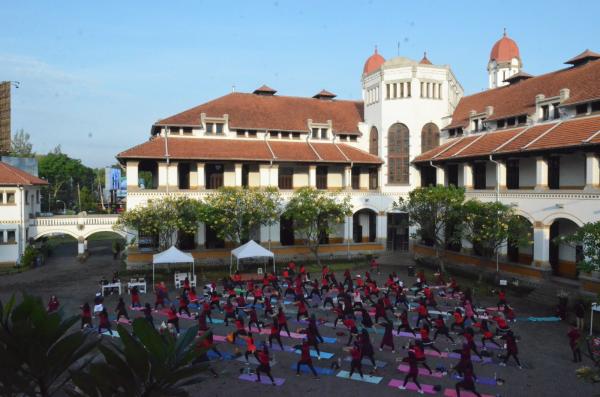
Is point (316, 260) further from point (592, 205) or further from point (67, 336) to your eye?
point (67, 336)

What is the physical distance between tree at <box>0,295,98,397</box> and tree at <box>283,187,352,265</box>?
27692mm

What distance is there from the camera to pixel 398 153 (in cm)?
3819

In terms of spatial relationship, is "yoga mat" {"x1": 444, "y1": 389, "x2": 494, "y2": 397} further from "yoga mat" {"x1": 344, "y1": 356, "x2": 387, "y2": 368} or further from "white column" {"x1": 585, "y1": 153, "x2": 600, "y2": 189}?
"white column" {"x1": 585, "y1": 153, "x2": 600, "y2": 189}

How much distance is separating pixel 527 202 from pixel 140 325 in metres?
28.0

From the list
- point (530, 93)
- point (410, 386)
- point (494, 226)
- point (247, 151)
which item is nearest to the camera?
point (410, 386)

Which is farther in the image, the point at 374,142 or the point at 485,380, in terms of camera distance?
the point at 374,142

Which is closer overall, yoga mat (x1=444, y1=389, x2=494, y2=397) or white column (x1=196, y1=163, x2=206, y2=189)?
yoga mat (x1=444, y1=389, x2=494, y2=397)

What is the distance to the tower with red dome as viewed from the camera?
60.5 metres

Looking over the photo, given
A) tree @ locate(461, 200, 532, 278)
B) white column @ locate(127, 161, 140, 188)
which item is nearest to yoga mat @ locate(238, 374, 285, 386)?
tree @ locate(461, 200, 532, 278)

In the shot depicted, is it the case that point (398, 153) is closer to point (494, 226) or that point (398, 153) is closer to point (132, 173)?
point (494, 226)

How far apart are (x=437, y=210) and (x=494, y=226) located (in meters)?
4.48

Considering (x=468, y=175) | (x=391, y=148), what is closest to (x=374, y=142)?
(x=391, y=148)

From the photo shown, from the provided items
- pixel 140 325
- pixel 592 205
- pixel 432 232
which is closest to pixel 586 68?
pixel 592 205

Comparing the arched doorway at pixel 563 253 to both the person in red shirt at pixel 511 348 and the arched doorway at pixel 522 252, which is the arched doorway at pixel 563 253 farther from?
the person in red shirt at pixel 511 348
